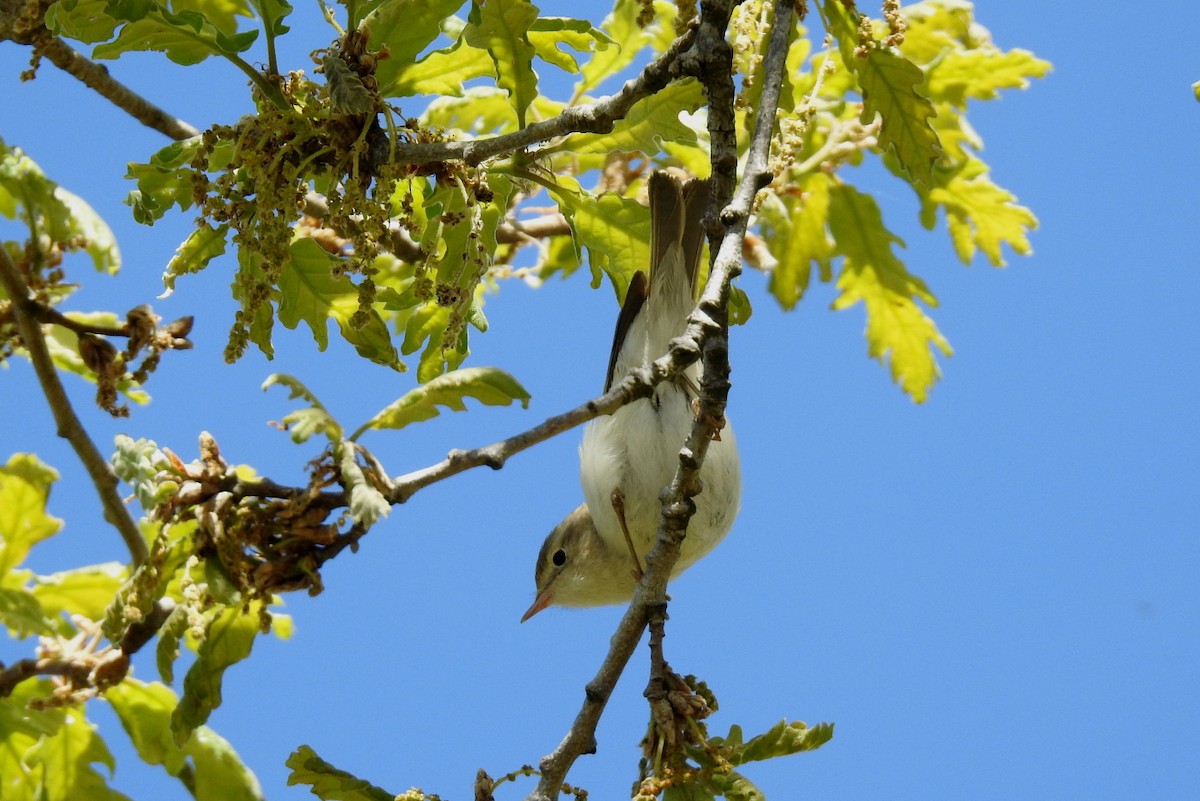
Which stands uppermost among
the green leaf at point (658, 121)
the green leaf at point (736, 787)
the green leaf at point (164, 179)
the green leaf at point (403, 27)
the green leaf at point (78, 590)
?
the green leaf at point (403, 27)

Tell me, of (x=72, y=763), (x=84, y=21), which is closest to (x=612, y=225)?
(x=84, y=21)

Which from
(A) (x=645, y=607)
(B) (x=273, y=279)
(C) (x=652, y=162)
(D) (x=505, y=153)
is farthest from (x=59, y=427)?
(C) (x=652, y=162)

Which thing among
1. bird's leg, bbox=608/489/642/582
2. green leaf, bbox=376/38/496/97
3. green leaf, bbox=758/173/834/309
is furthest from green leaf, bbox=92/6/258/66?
green leaf, bbox=758/173/834/309

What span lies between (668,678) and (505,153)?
3.99 ft

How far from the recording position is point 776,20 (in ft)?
10.3

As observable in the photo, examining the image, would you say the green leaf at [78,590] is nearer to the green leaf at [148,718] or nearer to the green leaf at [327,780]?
the green leaf at [148,718]

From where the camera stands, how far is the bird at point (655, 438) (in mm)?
4434

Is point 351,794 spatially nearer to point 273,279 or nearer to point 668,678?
point 668,678

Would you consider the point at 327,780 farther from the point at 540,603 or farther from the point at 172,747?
the point at 540,603

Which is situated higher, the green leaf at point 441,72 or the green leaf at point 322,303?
the green leaf at point 441,72

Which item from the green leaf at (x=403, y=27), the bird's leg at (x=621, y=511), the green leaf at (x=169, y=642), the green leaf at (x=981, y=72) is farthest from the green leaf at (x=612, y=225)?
the green leaf at (x=981, y=72)

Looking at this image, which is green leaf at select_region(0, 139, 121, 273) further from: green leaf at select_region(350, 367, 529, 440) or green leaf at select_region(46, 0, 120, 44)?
green leaf at select_region(350, 367, 529, 440)

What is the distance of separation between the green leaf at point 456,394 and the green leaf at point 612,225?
0.88 meters

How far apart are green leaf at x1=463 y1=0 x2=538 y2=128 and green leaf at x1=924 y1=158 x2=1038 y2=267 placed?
8.27 ft
